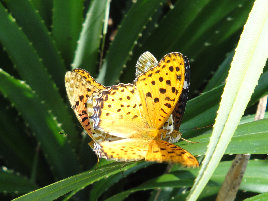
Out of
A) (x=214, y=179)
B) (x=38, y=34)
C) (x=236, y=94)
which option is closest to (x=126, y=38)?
(x=38, y=34)

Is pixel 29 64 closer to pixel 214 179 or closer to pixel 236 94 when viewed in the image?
pixel 214 179

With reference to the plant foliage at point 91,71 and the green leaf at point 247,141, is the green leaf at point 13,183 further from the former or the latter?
the green leaf at point 247,141

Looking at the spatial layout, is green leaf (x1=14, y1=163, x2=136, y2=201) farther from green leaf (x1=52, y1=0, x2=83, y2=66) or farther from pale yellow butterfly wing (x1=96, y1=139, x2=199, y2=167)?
green leaf (x1=52, y1=0, x2=83, y2=66)

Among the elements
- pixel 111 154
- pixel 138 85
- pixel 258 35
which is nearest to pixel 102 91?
pixel 138 85

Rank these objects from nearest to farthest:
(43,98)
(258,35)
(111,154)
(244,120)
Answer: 1. (258,35)
2. (111,154)
3. (244,120)
4. (43,98)

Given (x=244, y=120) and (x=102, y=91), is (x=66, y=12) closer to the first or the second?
(x=102, y=91)

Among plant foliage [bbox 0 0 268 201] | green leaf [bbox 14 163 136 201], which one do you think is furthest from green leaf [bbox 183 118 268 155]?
green leaf [bbox 14 163 136 201]
